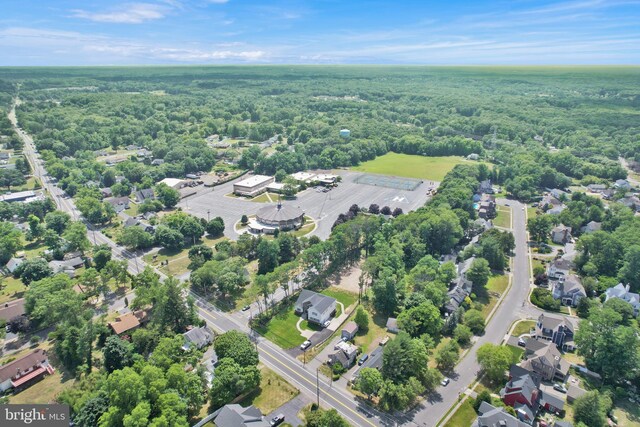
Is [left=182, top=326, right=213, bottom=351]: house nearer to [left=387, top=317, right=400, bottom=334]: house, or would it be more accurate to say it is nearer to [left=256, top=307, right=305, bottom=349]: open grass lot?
[left=256, top=307, right=305, bottom=349]: open grass lot

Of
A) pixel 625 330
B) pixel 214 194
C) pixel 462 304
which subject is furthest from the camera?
pixel 214 194

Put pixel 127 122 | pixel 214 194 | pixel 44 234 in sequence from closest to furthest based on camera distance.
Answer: pixel 44 234 < pixel 214 194 < pixel 127 122

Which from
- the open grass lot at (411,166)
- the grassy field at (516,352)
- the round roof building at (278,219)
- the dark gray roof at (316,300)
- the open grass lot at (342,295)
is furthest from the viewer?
the open grass lot at (411,166)

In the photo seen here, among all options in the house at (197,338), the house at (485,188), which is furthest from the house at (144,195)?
the house at (485,188)

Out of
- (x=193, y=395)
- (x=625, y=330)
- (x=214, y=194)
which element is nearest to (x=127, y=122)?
(x=214, y=194)

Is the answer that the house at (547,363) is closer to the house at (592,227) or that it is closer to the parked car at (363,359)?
the parked car at (363,359)

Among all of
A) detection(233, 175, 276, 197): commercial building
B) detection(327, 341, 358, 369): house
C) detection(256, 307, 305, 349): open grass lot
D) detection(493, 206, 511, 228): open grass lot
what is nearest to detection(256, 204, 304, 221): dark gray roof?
detection(233, 175, 276, 197): commercial building

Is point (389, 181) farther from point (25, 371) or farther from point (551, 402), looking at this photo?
point (25, 371)

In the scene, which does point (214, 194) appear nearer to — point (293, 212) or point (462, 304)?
point (293, 212)
